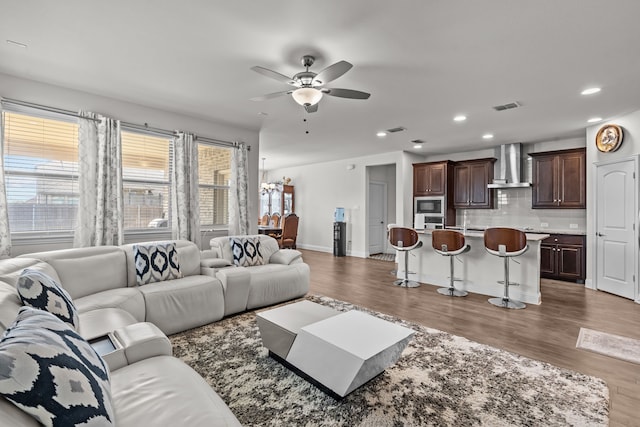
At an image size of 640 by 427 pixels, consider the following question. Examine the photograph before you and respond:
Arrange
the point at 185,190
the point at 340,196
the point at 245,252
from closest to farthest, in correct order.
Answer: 1. the point at 245,252
2. the point at 185,190
3. the point at 340,196

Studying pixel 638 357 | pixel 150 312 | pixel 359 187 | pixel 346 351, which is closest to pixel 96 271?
pixel 150 312

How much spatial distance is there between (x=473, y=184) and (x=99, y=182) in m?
6.78

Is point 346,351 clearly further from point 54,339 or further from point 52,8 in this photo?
point 52,8

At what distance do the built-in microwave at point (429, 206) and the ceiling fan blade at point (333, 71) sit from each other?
4966mm

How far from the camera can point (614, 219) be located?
4.60 meters

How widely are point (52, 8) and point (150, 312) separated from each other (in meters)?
2.51

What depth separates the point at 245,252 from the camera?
13.8ft

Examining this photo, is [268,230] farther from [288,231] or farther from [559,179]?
[559,179]

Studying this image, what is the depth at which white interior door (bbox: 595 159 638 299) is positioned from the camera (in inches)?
170

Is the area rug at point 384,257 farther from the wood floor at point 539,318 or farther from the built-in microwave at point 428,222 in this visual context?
the wood floor at point 539,318

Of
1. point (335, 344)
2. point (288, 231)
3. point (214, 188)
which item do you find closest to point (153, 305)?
point (335, 344)

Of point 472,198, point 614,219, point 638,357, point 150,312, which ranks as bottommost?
point 638,357

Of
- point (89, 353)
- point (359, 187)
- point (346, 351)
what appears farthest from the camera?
point (359, 187)

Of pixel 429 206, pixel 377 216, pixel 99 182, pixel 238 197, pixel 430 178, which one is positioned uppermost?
pixel 430 178
